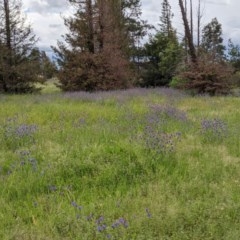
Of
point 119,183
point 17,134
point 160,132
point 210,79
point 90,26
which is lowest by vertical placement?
point 119,183

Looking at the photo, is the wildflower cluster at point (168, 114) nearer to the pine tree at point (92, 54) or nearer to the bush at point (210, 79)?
the bush at point (210, 79)

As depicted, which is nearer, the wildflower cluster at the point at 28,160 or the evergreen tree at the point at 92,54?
the wildflower cluster at the point at 28,160

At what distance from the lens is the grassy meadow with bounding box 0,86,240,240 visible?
363 cm

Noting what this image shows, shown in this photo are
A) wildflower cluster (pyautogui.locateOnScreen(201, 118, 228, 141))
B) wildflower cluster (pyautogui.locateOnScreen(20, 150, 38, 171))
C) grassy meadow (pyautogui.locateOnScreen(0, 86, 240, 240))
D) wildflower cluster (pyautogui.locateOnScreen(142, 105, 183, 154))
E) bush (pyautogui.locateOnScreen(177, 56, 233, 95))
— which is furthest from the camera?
bush (pyautogui.locateOnScreen(177, 56, 233, 95))

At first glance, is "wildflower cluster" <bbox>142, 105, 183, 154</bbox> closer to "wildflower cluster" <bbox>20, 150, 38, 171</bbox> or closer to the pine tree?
"wildflower cluster" <bbox>20, 150, 38, 171</bbox>

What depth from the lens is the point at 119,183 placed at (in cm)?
480

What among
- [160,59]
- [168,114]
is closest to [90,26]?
[160,59]

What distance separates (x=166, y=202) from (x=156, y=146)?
5.40 ft

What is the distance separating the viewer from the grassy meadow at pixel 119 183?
11.9 feet

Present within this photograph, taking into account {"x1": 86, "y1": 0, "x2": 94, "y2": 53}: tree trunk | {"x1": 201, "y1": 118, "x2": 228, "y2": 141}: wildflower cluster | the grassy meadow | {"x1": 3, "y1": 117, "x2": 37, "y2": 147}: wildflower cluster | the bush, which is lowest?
the grassy meadow

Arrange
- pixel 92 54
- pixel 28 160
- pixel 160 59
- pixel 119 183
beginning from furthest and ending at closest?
pixel 160 59
pixel 92 54
pixel 28 160
pixel 119 183

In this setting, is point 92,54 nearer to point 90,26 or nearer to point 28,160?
point 90,26

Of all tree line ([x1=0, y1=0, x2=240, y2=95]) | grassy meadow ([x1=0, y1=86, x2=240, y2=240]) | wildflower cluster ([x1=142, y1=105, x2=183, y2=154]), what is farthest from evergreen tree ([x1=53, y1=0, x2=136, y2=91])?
grassy meadow ([x1=0, y1=86, x2=240, y2=240])

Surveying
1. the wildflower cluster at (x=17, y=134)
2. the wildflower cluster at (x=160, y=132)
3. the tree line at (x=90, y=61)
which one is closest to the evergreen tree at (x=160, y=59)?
the tree line at (x=90, y=61)
